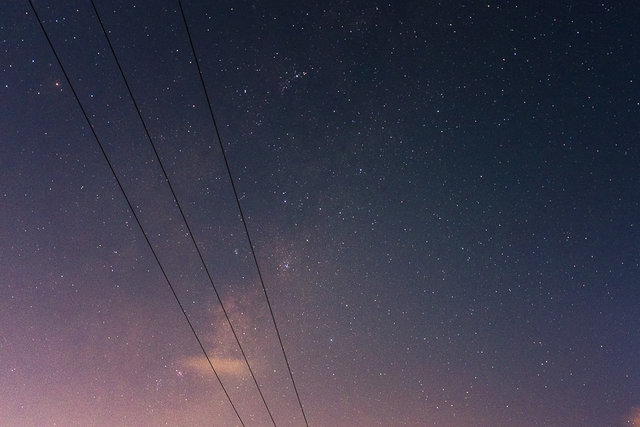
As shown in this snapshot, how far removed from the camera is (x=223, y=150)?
5082mm

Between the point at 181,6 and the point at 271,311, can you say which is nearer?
the point at 181,6

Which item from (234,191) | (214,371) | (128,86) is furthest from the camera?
(214,371)

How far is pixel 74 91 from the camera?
450cm

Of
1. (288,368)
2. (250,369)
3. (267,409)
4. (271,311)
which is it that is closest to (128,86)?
(271,311)

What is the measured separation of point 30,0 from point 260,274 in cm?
406

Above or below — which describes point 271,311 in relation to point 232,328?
above

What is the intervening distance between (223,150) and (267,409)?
6.68 meters

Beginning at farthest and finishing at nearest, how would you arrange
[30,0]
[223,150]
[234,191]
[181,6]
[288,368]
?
[288,368] < [234,191] < [223,150] < [181,6] < [30,0]

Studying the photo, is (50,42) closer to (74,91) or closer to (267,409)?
Answer: (74,91)

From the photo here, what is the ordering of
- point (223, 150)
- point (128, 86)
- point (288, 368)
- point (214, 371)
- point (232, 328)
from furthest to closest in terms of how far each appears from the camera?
point (288, 368) < point (214, 371) < point (232, 328) < point (223, 150) < point (128, 86)

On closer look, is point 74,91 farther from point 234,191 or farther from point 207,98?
point 234,191

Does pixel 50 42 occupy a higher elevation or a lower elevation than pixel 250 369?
higher

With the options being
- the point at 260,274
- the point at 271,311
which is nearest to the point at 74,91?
the point at 260,274

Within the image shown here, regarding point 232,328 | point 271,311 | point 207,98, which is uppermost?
point 207,98
